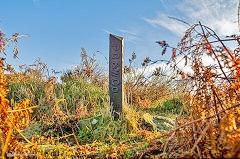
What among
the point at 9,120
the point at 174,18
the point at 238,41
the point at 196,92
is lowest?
the point at 9,120

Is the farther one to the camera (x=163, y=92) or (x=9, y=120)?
(x=163, y=92)

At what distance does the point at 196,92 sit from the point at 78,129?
4603mm

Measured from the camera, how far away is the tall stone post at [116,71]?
7191mm

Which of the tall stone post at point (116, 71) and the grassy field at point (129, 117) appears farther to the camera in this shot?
the tall stone post at point (116, 71)

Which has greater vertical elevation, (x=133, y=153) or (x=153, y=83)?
(x=153, y=83)

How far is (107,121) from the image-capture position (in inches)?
264

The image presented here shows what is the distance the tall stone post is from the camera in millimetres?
7191

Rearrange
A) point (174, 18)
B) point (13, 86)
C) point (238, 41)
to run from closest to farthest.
Result: point (238, 41)
point (174, 18)
point (13, 86)

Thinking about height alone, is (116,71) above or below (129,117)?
above

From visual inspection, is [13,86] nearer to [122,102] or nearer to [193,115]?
[122,102]

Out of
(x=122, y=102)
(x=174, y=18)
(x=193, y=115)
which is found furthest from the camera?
(x=122, y=102)

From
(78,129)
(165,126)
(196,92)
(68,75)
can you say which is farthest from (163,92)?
(196,92)

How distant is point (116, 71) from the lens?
7273 millimetres

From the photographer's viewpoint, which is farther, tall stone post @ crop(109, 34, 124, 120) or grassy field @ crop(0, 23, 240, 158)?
tall stone post @ crop(109, 34, 124, 120)
